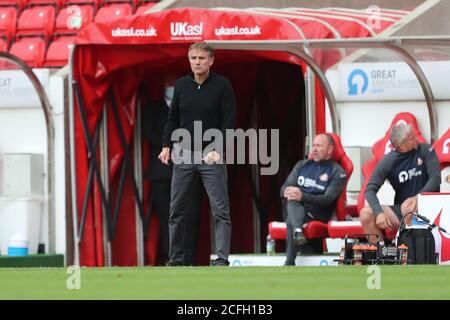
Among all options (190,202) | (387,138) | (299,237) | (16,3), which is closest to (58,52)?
(16,3)

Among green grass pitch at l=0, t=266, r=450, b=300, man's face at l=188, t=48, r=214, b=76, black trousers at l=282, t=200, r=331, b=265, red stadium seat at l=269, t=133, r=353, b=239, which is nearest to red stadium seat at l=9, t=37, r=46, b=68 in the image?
Result: red stadium seat at l=269, t=133, r=353, b=239

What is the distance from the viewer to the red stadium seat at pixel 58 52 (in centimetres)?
1922

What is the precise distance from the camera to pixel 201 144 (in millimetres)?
11555

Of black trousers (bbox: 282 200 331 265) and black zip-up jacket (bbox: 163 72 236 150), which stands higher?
black zip-up jacket (bbox: 163 72 236 150)

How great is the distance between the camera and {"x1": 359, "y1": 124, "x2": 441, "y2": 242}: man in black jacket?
13.5 meters

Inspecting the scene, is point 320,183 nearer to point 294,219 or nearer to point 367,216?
point 294,219

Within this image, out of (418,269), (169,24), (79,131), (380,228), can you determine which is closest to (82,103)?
(79,131)

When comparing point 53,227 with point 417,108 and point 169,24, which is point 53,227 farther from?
point 417,108

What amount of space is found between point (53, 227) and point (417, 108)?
4.33 meters

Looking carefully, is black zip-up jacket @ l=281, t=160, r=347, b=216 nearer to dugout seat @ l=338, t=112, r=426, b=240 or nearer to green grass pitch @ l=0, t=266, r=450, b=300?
dugout seat @ l=338, t=112, r=426, b=240

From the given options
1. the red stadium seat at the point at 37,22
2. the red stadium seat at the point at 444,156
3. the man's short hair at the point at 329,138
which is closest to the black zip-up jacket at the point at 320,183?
the man's short hair at the point at 329,138

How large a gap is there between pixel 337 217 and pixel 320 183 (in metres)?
0.40

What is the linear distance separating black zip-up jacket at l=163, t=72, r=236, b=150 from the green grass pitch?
2.01m
